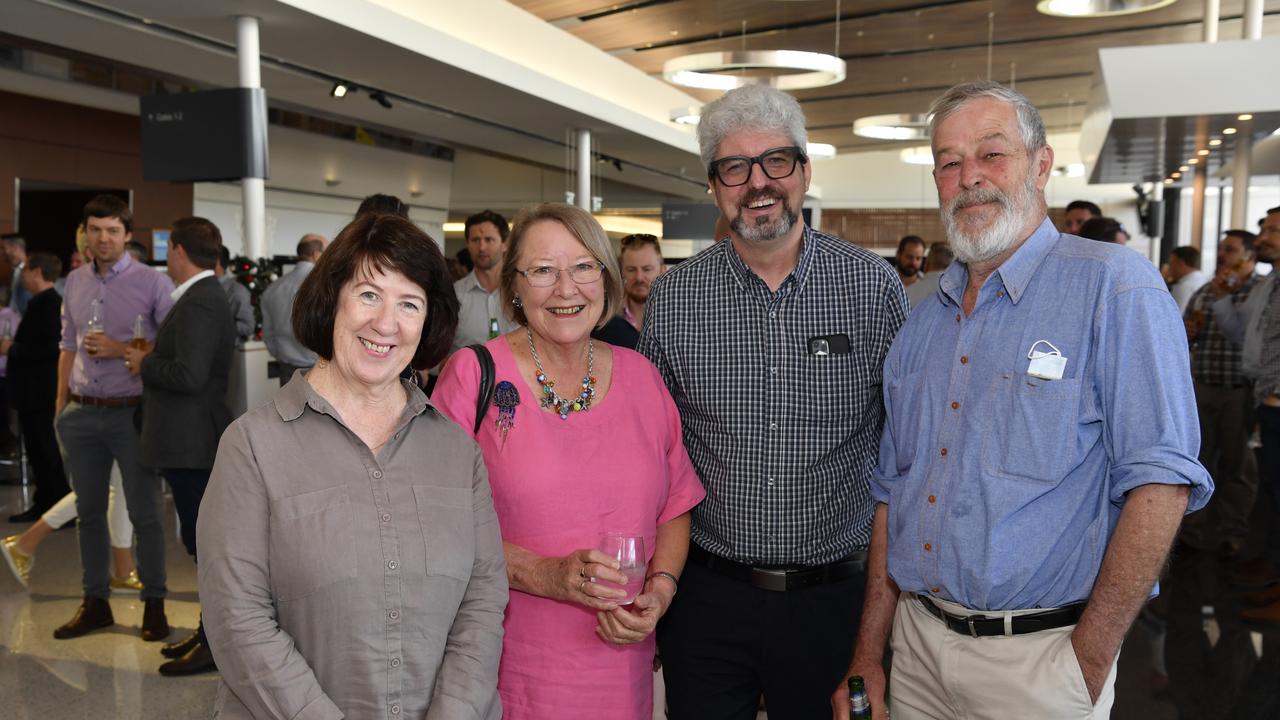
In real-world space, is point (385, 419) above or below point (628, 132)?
below

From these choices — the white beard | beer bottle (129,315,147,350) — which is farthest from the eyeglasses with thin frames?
beer bottle (129,315,147,350)

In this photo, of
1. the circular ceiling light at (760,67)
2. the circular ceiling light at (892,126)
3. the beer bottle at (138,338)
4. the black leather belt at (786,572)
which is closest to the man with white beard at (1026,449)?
the black leather belt at (786,572)

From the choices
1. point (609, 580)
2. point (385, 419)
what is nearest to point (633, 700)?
point (609, 580)

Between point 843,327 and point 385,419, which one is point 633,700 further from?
point 843,327

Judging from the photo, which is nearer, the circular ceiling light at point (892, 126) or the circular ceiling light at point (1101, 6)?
the circular ceiling light at point (1101, 6)

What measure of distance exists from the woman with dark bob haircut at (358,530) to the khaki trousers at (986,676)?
0.83m

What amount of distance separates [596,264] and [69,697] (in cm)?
336

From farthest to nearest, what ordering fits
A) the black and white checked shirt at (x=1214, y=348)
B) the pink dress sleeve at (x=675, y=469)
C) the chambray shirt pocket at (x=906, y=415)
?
the black and white checked shirt at (x=1214, y=348)
the pink dress sleeve at (x=675, y=469)
the chambray shirt pocket at (x=906, y=415)

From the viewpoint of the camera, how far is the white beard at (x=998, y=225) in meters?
1.93

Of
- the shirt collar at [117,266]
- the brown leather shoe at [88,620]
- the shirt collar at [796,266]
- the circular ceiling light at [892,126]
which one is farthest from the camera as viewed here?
the circular ceiling light at [892,126]

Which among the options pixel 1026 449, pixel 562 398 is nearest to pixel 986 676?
pixel 1026 449

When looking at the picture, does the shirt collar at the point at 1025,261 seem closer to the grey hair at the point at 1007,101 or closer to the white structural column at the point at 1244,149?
the grey hair at the point at 1007,101

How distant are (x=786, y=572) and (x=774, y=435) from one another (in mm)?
310

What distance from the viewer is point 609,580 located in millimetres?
1790
